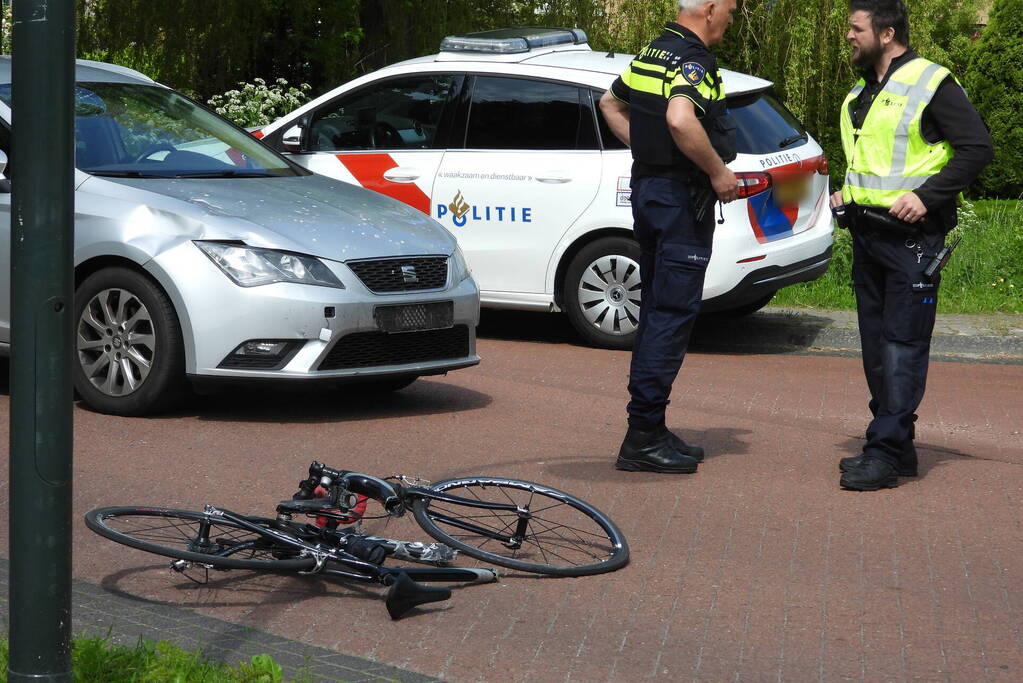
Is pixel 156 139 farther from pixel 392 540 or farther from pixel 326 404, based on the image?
pixel 392 540

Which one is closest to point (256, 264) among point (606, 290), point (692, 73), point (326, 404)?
point (326, 404)

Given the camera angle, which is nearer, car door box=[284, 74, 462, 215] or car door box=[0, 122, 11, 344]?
car door box=[0, 122, 11, 344]

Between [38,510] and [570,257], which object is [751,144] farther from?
[38,510]

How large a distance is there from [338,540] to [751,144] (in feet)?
17.0

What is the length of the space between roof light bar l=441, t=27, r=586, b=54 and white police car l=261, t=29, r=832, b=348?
0.02 meters

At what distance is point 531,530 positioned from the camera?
5008 mm

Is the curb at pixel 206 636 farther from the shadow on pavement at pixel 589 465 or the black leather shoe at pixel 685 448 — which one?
the black leather shoe at pixel 685 448

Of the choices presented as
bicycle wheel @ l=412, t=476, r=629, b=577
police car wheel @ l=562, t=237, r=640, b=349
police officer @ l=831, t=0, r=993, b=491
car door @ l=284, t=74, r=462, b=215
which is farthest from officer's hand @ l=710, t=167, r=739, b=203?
car door @ l=284, t=74, r=462, b=215

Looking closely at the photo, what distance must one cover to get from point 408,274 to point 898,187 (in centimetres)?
235

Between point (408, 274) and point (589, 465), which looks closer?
point (589, 465)

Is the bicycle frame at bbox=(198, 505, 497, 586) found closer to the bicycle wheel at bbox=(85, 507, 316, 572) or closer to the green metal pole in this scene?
the bicycle wheel at bbox=(85, 507, 316, 572)

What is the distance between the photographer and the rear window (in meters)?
8.95

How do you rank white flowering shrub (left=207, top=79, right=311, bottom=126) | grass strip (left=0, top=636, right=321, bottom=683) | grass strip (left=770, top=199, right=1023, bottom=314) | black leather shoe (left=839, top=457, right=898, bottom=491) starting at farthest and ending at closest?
white flowering shrub (left=207, top=79, right=311, bottom=126), grass strip (left=770, top=199, right=1023, bottom=314), black leather shoe (left=839, top=457, right=898, bottom=491), grass strip (left=0, top=636, right=321, bottom=683)

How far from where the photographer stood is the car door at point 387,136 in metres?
9.59
